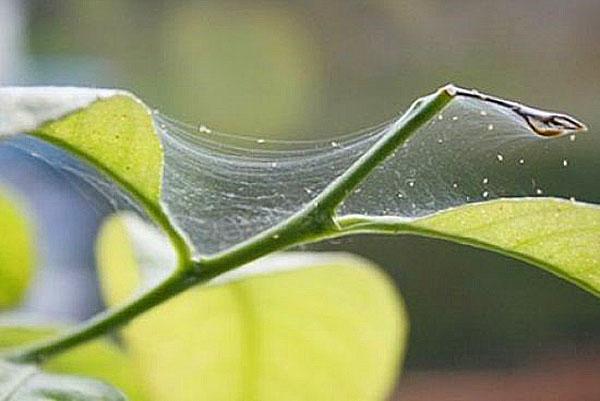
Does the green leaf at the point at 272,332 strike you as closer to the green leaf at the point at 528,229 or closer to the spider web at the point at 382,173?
the spider web at the point at 382,173

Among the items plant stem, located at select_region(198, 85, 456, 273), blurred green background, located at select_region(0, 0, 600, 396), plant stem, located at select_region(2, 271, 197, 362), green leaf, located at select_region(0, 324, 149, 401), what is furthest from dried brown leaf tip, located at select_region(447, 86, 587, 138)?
blurred green background, located at select_region(0, 0, 600, 396)

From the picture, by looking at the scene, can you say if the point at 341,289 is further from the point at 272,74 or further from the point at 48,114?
the point at 272,74

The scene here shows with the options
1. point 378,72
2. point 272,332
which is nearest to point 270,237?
point 272,332

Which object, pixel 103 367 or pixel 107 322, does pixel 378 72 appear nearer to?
pixel 103 367

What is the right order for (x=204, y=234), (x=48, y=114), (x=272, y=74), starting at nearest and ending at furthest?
(x=48, y=114) < (x=204, y=234) < (x=272, y=74)

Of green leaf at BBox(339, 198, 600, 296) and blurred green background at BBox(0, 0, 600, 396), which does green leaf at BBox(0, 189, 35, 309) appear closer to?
green leaf at BBox(339, 198, 600, 296)

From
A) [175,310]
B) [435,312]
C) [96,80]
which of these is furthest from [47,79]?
[175,310]
